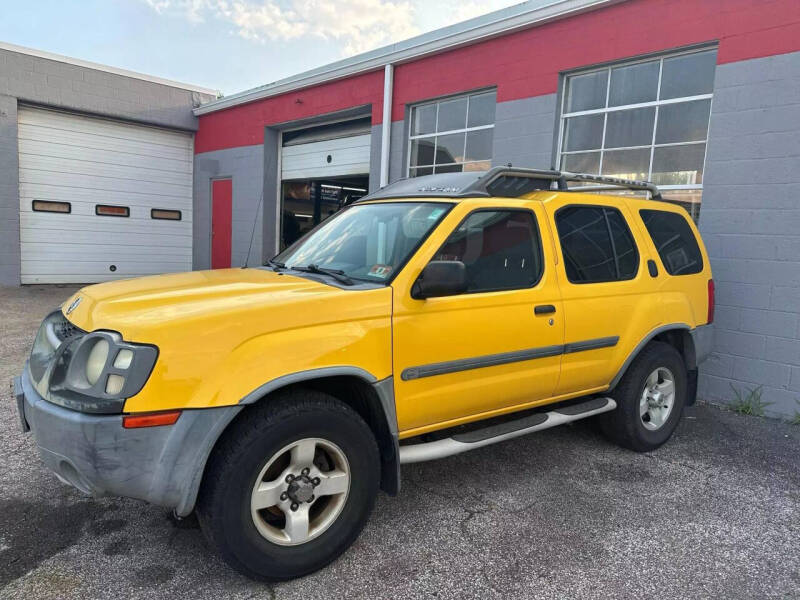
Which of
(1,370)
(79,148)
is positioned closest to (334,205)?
(79,148)

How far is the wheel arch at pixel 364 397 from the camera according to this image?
259 centimetres

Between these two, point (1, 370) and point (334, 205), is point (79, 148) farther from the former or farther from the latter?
point (1, 370)

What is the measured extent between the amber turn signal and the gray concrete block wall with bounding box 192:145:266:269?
31.5 ft

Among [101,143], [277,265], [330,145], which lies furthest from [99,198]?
[277,265]

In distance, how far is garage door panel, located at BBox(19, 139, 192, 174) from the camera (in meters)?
12.3

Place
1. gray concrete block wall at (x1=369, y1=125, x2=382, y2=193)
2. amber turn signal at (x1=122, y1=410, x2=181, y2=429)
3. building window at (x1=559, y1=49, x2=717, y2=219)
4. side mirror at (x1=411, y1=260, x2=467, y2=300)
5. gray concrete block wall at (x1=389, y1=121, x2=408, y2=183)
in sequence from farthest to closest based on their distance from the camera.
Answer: gray concrete block wall at (x1=369, y1=125, x2=382, y2=193)
gray concrete block wall at (x1=389, y1=121, x2=408, y2=183)
building window at (x1=559, y1=49, x2=717, y2=219)
side mirror at (x1=411, y1=260, x2=467, y2=300)
amber turn signal at (x1=122, y1=410, x2=181, y2=429)

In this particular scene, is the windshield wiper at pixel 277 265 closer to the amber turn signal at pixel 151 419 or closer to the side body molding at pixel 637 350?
the amber turn signal at pixel 151 419

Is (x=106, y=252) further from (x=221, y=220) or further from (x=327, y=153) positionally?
(x=327, y=153)

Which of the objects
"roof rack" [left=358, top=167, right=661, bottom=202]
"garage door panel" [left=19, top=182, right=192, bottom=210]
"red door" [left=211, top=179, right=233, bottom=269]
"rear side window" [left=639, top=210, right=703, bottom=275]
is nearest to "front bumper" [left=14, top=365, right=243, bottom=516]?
"roof rack" [left=358, top=167, right=661, bottom=202]

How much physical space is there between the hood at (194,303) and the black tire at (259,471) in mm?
427

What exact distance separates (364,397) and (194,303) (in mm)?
996

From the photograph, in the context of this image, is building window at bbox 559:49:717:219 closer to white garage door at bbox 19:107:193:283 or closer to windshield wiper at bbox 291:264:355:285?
windshield wiper at bbox 291:264:355:285

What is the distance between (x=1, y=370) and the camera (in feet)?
19.7

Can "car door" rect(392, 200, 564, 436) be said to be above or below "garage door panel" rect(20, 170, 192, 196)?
below
